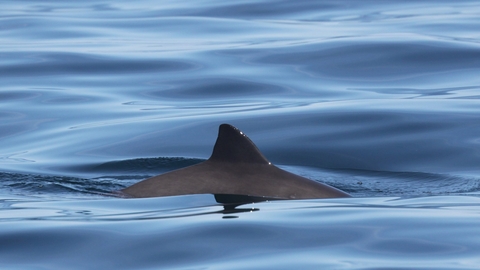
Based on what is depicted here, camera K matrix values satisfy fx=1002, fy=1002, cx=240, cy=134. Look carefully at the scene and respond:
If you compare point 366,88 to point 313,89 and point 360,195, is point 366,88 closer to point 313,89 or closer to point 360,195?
point 313,89

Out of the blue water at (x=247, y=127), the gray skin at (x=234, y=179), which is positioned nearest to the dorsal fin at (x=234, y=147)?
the gray skin at (x=234, y=179)

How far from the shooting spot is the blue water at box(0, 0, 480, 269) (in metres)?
7.24

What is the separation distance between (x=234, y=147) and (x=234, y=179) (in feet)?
0.98

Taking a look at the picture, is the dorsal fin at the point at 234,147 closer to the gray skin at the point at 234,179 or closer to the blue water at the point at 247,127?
the gray skin at the point at 234,179

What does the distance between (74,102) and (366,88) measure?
5.39 m

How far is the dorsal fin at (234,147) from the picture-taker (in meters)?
9.17

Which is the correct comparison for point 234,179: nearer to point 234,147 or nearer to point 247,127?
point 234,147

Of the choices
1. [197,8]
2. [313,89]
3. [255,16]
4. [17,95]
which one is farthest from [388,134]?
[197,8]

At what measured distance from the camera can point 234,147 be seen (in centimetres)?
930

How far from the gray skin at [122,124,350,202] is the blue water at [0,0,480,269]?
0.23 metres

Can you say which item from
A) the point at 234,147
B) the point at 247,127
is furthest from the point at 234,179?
the point at 247,127

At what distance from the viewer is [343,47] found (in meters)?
22.1

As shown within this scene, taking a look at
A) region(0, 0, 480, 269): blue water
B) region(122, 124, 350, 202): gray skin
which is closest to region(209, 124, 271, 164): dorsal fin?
region(122, 124, 350, 202): gray skin

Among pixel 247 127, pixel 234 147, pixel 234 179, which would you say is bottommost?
pixel 234 179
